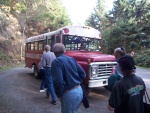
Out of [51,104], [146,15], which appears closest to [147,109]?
[51,104]

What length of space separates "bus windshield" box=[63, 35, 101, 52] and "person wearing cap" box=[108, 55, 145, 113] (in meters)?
6.29

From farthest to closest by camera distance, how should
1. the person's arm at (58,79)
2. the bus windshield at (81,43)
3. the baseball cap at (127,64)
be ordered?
the bus windshield at (81,43), the person's arm at (58,79), the baseball cap at (127,64)

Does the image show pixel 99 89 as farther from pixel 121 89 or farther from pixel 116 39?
pixel 116 39

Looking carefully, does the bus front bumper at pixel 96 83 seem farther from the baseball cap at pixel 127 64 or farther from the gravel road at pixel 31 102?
the baseball cap at pixel 127 64

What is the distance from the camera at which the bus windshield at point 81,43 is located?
29.7ft

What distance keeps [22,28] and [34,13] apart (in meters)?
3.95

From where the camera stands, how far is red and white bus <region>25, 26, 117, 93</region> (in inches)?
301

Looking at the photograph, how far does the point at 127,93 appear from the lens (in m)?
2.69

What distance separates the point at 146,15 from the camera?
121 ft

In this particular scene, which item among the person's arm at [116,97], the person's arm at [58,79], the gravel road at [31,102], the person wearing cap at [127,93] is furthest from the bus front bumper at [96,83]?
the person's arm at [116,97]

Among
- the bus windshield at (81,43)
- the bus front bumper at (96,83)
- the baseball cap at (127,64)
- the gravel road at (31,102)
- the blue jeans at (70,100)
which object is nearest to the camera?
the baseball cap at (127,64)

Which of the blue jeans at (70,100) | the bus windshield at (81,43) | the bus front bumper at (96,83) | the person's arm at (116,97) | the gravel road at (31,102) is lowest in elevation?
the gravel road at (31,102)

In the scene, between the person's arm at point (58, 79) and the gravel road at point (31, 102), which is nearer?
the person's arm at point (58, 79)

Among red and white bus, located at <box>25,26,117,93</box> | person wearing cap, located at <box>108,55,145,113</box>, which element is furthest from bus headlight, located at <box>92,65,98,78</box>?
person wearing cap, located at <box>108,55,145,113</box>
